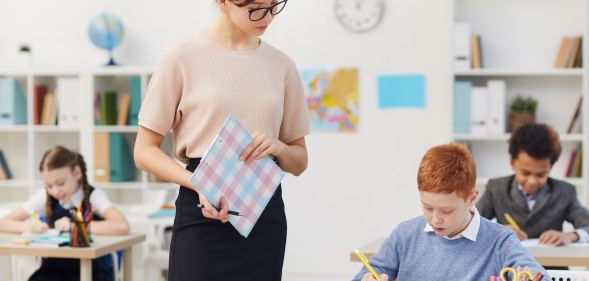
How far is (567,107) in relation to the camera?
5109 millimetres

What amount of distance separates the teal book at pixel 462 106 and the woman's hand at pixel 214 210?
3391mm

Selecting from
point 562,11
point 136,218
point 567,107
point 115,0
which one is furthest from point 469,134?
point 115,0

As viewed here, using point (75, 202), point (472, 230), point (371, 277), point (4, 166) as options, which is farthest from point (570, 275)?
point (4, 166)

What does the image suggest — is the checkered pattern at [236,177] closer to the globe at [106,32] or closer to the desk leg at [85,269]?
the desk leg at [85,269]

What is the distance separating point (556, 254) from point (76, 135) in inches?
156

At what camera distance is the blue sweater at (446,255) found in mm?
1995

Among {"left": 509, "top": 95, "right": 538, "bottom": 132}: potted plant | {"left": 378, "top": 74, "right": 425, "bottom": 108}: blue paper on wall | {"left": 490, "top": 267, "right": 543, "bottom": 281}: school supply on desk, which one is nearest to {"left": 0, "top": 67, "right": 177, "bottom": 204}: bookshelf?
{"left": 378, "top": 74, "right": 425, "bottom": 108}: blue paper on wall

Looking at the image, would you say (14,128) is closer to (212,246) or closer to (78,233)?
(78,233)

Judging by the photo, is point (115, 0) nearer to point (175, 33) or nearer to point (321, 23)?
point (175, 33)

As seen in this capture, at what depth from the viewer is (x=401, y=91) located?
536cm

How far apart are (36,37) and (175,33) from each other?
107 cm

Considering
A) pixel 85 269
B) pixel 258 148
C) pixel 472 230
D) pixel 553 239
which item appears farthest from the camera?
pixel 85 269

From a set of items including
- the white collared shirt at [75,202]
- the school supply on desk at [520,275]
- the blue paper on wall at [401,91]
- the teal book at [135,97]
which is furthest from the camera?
the teal book at [135,97]

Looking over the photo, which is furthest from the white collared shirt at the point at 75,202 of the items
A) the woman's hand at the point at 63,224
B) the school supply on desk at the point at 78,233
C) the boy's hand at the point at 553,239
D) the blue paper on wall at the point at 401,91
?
the blue paper on wall at the point at 401,91
